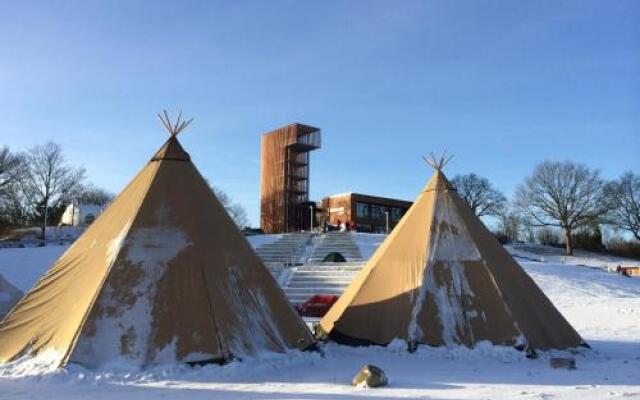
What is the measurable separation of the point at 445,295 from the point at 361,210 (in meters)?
41.8

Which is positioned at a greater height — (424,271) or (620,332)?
(424,271)

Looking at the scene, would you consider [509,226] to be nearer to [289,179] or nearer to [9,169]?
[289,179]

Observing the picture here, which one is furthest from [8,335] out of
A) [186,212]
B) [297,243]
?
[297,243]

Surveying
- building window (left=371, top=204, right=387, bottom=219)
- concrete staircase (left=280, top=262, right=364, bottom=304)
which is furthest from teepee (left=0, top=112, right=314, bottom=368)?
building window (left=371, top=204, right=387, bottom=219)

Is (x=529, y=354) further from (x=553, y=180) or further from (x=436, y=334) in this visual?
(x=553, y=180)

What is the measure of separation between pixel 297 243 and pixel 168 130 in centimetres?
2579

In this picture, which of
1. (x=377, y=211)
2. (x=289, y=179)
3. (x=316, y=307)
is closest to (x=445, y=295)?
(x=316, y=307)

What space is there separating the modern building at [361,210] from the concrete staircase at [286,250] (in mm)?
12174

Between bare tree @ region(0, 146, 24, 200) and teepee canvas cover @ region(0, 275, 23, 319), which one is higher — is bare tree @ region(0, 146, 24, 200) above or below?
above

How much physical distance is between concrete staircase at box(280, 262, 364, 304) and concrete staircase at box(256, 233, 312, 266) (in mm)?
2928

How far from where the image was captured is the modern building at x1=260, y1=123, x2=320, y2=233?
2185 inches

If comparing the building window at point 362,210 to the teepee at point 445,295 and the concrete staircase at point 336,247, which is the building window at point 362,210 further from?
the teepee at point 445,295

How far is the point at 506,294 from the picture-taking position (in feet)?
37.6

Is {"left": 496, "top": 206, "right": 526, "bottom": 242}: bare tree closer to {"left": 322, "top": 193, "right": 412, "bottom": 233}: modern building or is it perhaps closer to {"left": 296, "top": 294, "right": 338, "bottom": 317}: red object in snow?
{"left": 322, "top": 193, "right": 412, "bottom": 233}: modern building
